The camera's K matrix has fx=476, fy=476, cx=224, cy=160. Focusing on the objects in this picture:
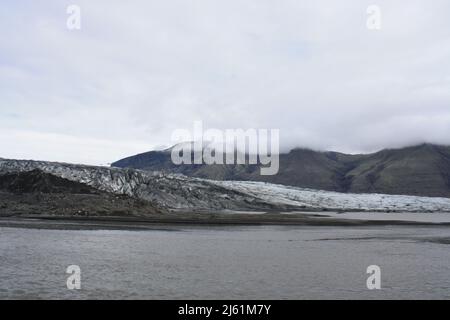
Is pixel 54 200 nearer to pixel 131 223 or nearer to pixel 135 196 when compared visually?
pixel 131 223

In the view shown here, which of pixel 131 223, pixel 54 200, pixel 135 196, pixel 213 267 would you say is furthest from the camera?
pixel 135 196

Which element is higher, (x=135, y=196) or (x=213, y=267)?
(x=135, y=196)

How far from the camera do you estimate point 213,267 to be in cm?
2748

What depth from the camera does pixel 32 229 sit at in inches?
1906

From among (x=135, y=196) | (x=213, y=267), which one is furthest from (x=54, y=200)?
(x=213, y=267)

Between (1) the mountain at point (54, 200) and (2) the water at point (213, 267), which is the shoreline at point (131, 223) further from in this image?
(2) the water at point (213, 267)

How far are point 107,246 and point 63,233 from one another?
439 inches

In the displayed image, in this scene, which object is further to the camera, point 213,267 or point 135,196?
point 135,196

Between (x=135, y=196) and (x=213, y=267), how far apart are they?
88942mm

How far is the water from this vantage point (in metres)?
20.9
